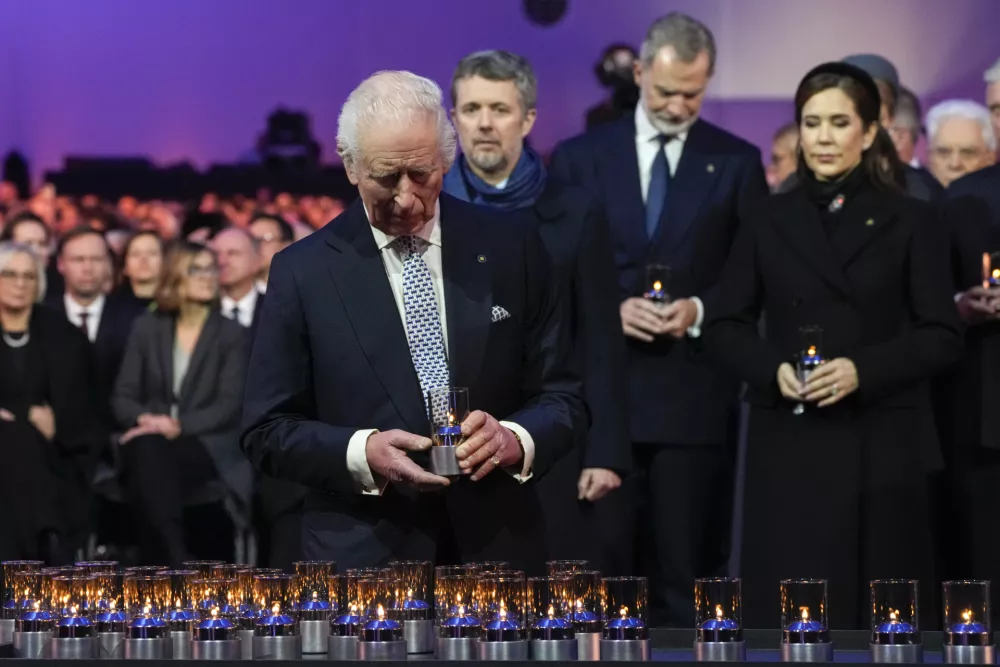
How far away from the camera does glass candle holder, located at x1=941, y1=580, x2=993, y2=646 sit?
3.06 metres

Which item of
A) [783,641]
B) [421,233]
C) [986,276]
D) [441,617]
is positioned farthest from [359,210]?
[986,276]

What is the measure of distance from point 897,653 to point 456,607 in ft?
2.46

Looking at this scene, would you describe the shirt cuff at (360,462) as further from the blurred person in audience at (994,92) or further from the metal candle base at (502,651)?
the blurred person in audience at (994,92)

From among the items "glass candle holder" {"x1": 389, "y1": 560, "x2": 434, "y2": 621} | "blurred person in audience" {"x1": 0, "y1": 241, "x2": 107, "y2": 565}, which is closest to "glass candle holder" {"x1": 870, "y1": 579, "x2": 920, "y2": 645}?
"glass candle holder" {"x1": 389, "y1": 560, "x2": 434, "y2": 621}

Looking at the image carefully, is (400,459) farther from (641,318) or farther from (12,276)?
(12,276)

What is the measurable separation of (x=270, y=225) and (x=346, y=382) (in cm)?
419

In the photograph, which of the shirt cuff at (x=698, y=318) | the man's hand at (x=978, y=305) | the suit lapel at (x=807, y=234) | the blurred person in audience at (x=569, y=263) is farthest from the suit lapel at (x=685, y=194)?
the man's hand at (x=978, y=305)

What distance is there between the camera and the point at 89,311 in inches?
312

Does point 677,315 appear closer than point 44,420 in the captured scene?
Yes

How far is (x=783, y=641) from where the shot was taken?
3.13 m

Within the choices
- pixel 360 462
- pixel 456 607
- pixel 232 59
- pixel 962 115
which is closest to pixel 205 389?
pixel 232 59

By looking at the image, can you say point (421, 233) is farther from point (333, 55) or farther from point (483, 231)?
point (333, 55)

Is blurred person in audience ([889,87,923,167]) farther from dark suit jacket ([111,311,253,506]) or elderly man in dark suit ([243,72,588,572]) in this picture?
elderly man in dark suit ([243,72,588,572])

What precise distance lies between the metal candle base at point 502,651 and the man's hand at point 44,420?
4631 millimetres
